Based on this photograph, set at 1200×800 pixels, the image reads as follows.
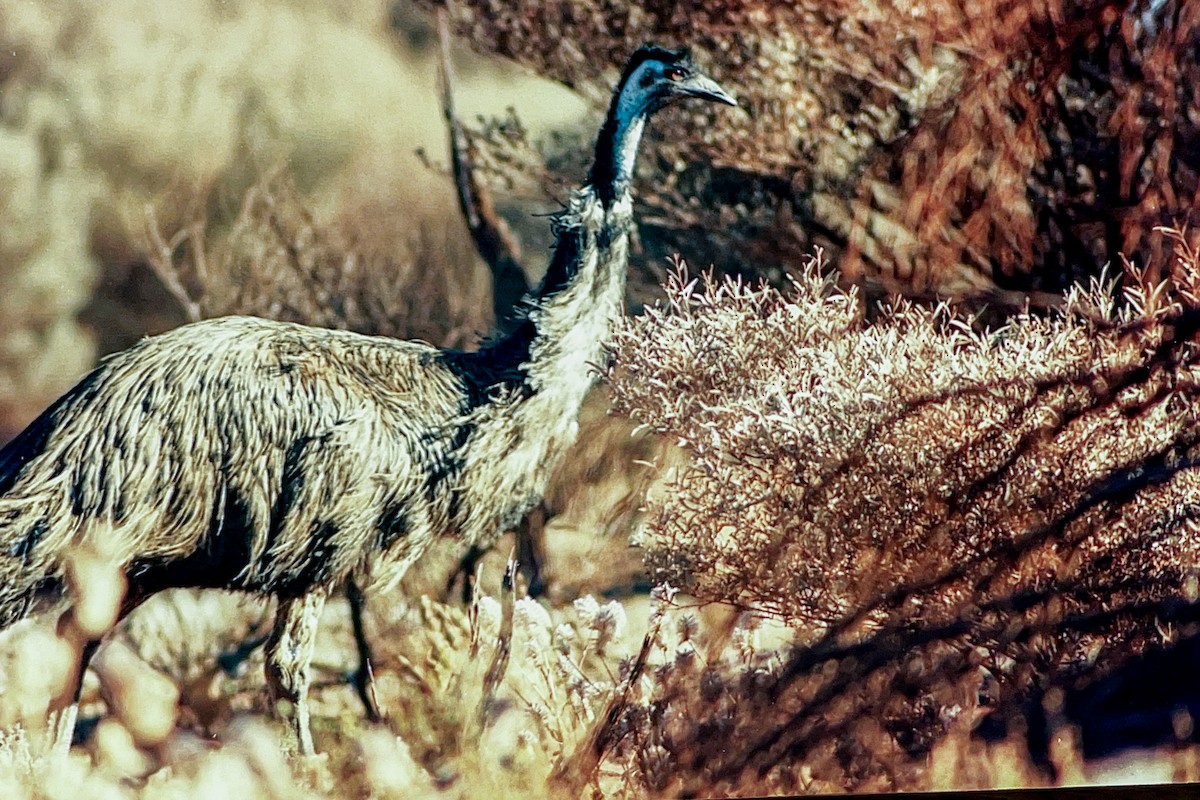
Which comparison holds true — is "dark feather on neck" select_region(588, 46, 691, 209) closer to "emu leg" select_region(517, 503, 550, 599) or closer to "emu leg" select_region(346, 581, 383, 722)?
"emu leg" select_region(517, 503, 550, 599)

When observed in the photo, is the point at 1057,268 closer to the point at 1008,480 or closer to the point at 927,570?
the point at 1008,480

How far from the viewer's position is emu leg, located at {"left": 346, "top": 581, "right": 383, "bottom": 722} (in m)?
3.60

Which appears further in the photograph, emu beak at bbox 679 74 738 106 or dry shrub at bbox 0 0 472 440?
emu beak at bbox 679 74 738 106

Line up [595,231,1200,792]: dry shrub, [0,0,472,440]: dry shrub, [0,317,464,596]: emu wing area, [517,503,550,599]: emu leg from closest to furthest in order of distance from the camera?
[0,317,464,596]: emu wing area < [0,0,472,440]: dry shrub < [517,503,550,599]: emu leg < [595,231,1200,792]: dry shrub

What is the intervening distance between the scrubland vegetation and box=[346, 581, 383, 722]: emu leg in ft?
0.11

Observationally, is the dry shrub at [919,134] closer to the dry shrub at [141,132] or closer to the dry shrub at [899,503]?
the dry shrub at [899,503]

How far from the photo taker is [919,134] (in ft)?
13.4

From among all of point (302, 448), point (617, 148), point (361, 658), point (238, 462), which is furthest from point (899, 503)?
point (238, 462)

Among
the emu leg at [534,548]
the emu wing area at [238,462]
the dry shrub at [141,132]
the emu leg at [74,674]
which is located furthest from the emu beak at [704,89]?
the emu leg at [74,674]

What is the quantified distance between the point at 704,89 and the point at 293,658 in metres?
2.01

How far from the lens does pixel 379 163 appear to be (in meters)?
3.71

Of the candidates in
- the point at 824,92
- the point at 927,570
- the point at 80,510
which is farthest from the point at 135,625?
the point at 824,92

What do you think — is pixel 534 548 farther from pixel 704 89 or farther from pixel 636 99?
pixel 704 89

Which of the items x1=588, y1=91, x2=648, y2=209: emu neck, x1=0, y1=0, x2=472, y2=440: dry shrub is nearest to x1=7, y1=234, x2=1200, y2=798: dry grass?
x1=588, y1=91, x2=648, y2=209: emu neck
